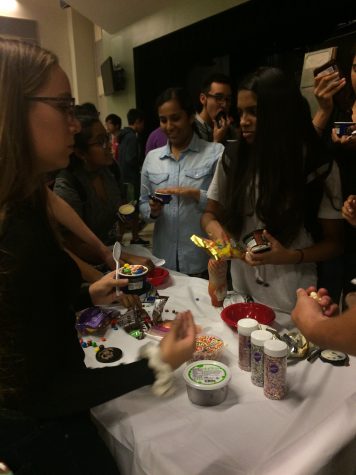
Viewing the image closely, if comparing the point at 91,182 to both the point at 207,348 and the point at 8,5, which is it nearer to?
the point at 207,348

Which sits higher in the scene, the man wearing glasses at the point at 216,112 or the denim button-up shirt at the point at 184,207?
the man wearing glasses at the point at 216,112

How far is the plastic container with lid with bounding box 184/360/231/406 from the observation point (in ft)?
3.38

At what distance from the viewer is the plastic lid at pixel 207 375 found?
1031 millimetres

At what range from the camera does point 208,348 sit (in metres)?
1.25

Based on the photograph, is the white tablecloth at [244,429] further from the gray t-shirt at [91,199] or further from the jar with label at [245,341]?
the gray t-shirt at [91,199]

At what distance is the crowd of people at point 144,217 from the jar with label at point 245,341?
0.16m

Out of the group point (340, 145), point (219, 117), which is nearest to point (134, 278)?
point (340, 145)

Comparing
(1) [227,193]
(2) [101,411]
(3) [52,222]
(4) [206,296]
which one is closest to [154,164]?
(1) [227,193]

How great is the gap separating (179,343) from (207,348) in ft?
0.98

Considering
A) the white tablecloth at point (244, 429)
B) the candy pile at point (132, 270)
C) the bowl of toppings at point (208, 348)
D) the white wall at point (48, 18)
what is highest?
the white wall at point (48, 18)

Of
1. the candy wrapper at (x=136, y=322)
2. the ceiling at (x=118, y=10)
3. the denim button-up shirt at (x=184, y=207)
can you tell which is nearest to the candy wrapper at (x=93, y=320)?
the candy wrapper at (x=136, y=322)

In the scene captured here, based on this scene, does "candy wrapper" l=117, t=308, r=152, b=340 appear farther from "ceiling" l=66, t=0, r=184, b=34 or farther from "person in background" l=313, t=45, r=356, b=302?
"ceiling" l=66, t=0, r=184, b=34

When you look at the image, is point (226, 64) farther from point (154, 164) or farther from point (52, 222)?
point (52, 222)

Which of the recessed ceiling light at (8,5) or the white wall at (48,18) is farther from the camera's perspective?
the white wall at (48,18)
